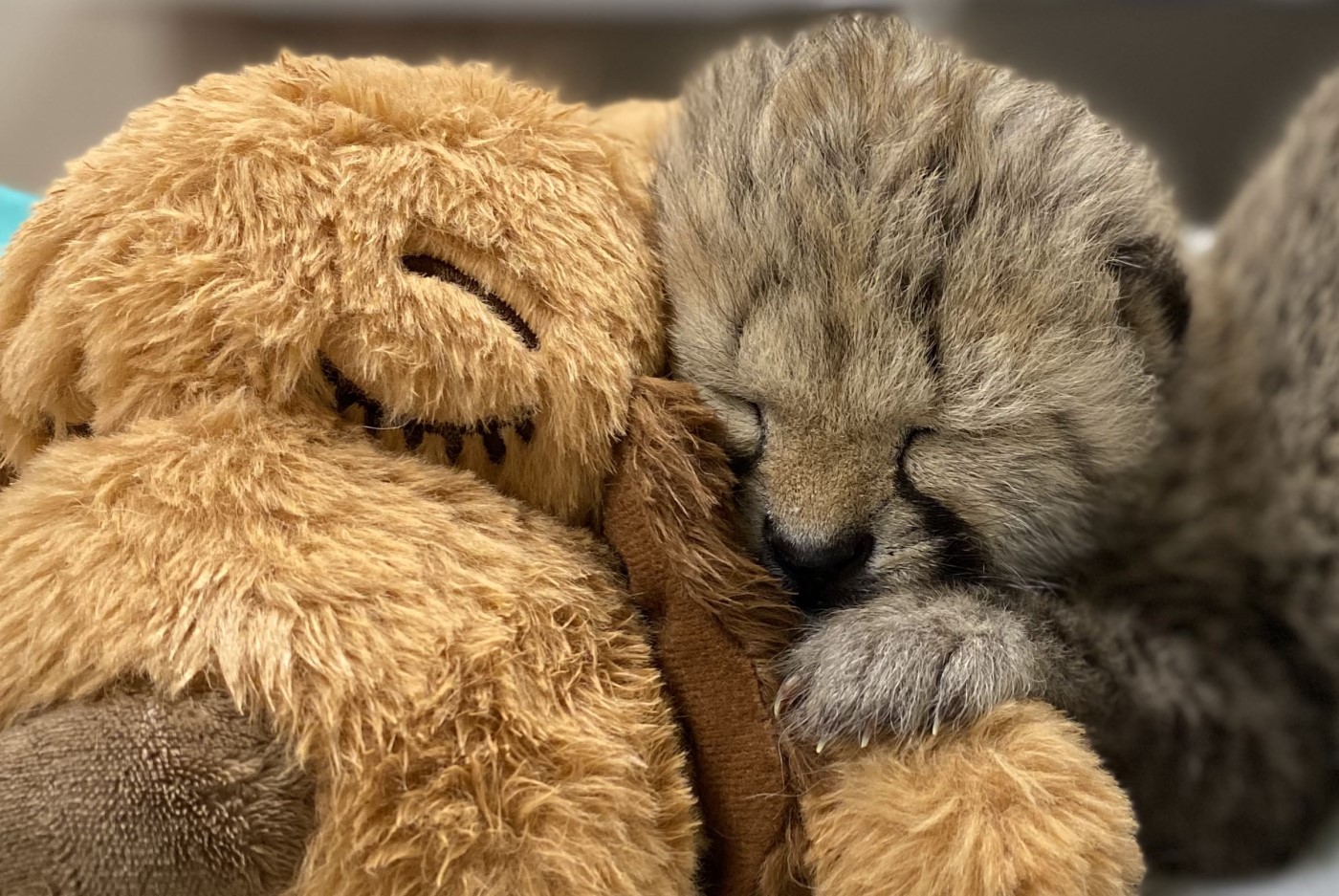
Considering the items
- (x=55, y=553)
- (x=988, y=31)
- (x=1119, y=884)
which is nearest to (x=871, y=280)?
(x=1119, y=884)

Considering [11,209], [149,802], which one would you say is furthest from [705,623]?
[11,209]

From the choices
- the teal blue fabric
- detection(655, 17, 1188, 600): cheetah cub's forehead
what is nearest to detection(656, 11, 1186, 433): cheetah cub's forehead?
detection(655, 17, 1188, 600): cheetah cub's forehead

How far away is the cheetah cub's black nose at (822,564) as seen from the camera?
2.48ft

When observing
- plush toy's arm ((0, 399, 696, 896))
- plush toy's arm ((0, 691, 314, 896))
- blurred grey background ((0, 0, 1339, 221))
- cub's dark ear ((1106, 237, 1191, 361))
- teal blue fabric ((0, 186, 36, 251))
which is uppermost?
blurred grey background ((0, 0, 1339, 221))

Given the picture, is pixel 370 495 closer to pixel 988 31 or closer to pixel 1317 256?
pixel 1317 256

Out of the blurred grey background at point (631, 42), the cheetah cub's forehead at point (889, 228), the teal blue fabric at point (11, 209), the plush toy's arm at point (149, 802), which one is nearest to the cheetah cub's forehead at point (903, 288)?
the cheetah cub's forehead at point (889, 228)

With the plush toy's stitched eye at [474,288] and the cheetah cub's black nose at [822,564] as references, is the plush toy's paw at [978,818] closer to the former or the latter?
the cheetah cub's black nose at [822,564]

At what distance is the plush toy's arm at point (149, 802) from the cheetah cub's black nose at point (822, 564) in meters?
0.35

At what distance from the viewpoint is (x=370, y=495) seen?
649 millimetres

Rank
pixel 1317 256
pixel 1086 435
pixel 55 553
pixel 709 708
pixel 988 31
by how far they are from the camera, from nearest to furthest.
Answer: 1. pixel 55 553
2. pixel 709 708
3. pixel 1086 435
4. pixel 1317 256
5. pixel 988 31

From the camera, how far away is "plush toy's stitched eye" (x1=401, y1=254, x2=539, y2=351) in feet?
2.29

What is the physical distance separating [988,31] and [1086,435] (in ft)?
4.91

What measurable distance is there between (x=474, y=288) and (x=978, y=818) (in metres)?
0.44

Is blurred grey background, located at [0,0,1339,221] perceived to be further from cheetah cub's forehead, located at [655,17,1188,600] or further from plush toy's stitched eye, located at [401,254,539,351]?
plush toy's stitched eye, located at [401,254,539,351]
